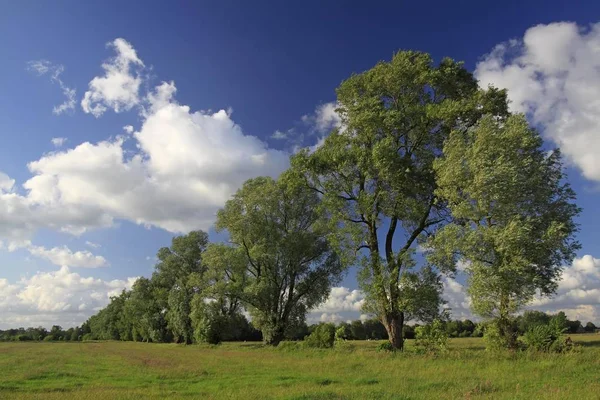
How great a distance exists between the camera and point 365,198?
3170 cm

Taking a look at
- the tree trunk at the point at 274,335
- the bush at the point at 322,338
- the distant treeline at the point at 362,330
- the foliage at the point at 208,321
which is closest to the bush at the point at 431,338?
the distant treeline at the point at 362,330

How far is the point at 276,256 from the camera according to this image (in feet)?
157

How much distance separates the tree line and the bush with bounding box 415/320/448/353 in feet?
7.21

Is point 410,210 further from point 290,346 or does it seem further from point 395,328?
point 290,346

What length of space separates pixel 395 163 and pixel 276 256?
2162 cm

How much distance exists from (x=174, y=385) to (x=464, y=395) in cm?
1153

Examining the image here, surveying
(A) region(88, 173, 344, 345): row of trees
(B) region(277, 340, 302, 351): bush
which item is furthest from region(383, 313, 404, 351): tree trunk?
(A) region(88, 173, 344, 345): row of trees

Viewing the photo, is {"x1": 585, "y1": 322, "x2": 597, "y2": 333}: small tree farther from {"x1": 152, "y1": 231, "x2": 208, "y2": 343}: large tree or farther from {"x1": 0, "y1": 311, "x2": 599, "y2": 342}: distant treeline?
{"x1": 152, "y1": 231, "x2": 208, "y2": 343}: large tree

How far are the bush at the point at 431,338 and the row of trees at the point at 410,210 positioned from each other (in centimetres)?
225

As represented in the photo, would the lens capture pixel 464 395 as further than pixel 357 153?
No

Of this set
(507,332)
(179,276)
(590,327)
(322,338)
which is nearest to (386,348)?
(507,332)

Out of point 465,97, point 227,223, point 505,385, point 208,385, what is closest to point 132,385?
point 208,385

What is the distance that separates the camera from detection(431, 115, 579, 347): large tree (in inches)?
963

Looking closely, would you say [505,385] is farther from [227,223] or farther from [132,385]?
[227,223]
